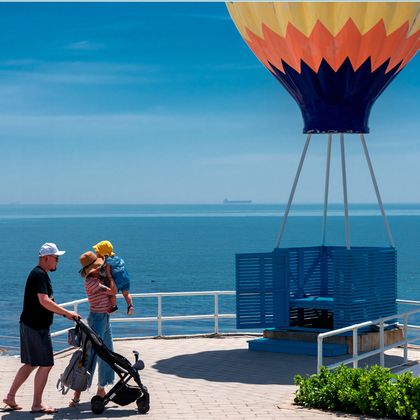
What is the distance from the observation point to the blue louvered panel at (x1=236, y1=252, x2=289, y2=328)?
60.7 feet

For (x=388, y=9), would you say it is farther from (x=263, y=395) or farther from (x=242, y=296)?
(x=263, y=395)

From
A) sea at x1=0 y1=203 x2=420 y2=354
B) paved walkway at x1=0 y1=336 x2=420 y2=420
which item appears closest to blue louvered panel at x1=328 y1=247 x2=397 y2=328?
paved walkway at x1=0 y1=336 x2=420 y2=420

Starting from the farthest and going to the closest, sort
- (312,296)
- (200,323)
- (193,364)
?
1. (200,323)
2. (312,296)
3. (193,364)

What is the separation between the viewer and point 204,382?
48.8 ft

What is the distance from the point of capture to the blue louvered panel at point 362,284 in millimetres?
17922

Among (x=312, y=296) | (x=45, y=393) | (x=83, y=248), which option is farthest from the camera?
(x=83, y=248)

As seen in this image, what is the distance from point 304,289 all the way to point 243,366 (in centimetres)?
334

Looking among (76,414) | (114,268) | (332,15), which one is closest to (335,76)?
(332,15)

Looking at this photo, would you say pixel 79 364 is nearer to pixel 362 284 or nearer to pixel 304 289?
pixel 362 284

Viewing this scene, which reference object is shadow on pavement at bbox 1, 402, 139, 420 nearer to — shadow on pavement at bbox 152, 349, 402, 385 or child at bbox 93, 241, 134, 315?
child at bbox 93, 241, 134, 315

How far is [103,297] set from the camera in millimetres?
12766

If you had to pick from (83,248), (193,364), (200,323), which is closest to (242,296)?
(193,364)

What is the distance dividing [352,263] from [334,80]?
3186 mm

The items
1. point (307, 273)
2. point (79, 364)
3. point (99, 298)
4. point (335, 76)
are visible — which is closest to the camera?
point (79, 364)
